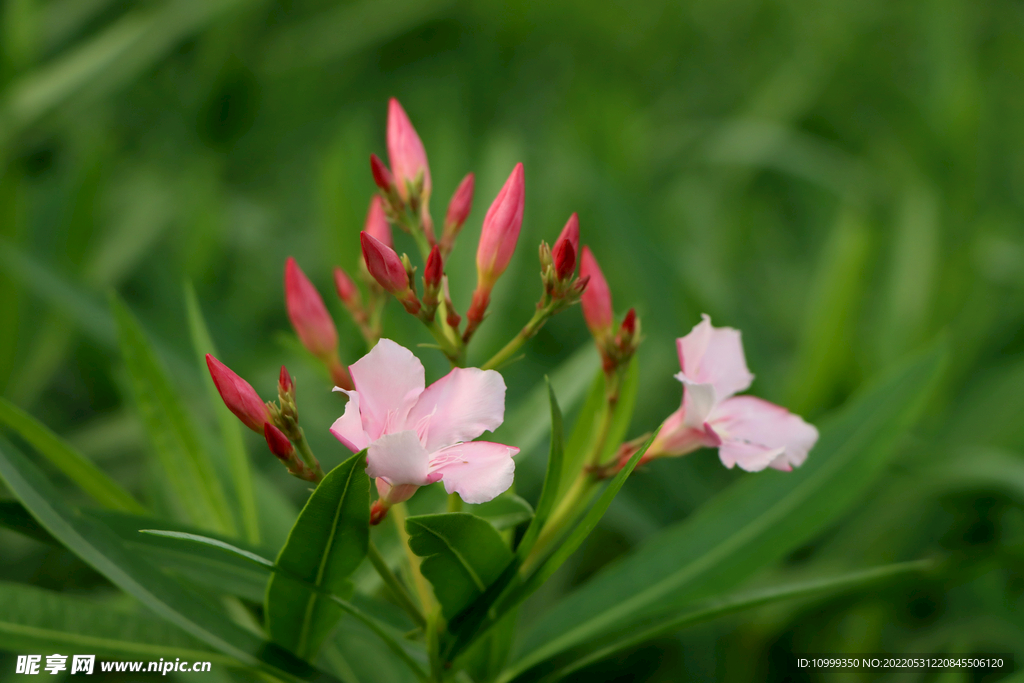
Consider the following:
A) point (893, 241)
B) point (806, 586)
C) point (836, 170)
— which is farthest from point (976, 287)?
point (806, 586)

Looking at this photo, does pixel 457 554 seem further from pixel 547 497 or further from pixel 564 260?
pixel 564 260

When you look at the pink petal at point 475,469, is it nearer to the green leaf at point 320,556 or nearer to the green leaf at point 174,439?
the green leaf at point 320,556

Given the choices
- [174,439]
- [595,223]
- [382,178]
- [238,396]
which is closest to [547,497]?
[238,396]

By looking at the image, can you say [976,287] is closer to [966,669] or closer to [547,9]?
[966,669]

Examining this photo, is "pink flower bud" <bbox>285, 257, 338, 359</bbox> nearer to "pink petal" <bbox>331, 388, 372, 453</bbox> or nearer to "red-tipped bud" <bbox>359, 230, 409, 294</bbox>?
"red-tipped bud" <bbox>359, 230, 409, 294</bbox>

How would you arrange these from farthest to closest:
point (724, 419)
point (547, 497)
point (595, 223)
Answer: point (595, 223) → point (724, 419) → point (547, 497)

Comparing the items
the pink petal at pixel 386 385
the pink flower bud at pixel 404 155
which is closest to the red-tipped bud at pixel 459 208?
the pink flower bud at pixel 404 155
